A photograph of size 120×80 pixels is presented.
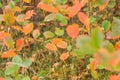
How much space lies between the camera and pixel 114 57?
0.20 meters

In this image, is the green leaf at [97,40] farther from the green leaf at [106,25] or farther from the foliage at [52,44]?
the green leaf at [106,25]

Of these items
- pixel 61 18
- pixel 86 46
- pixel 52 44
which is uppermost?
pixel 86 46

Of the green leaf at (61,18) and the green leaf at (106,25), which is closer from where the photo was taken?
the green leaf at (61,18)

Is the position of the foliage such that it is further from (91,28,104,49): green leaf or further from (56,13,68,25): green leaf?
(91,28,104,49): green leaf

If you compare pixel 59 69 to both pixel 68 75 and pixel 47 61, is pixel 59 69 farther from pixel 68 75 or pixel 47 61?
pixel 47 61

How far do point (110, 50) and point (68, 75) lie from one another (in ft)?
4.14

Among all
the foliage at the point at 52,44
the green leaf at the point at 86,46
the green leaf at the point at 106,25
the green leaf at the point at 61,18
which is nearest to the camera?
the green leaf at the point at 86,46

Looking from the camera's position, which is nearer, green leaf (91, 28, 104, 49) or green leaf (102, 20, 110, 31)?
green leaf (91, 28, 104, 49)

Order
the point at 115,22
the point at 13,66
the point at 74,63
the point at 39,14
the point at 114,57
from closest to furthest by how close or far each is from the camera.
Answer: the point at 114,57 → the point at 115,22 → the point at 13,66 → the point at 74,63 → the point at 39,14

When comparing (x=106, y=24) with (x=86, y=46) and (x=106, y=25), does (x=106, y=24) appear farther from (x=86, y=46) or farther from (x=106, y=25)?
(x=86, y=46)

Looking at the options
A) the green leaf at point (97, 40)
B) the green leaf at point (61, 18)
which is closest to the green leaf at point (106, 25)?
the green leaf at point (61, 18)

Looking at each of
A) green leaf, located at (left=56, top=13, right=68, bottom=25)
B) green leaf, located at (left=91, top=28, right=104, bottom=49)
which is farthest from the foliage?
green leaf, located at (left=91, top=28, right=104, bottom=49)

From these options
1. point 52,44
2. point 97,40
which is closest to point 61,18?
point 52,44

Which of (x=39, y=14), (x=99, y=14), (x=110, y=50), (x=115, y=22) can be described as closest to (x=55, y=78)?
(x=99, y=14)
